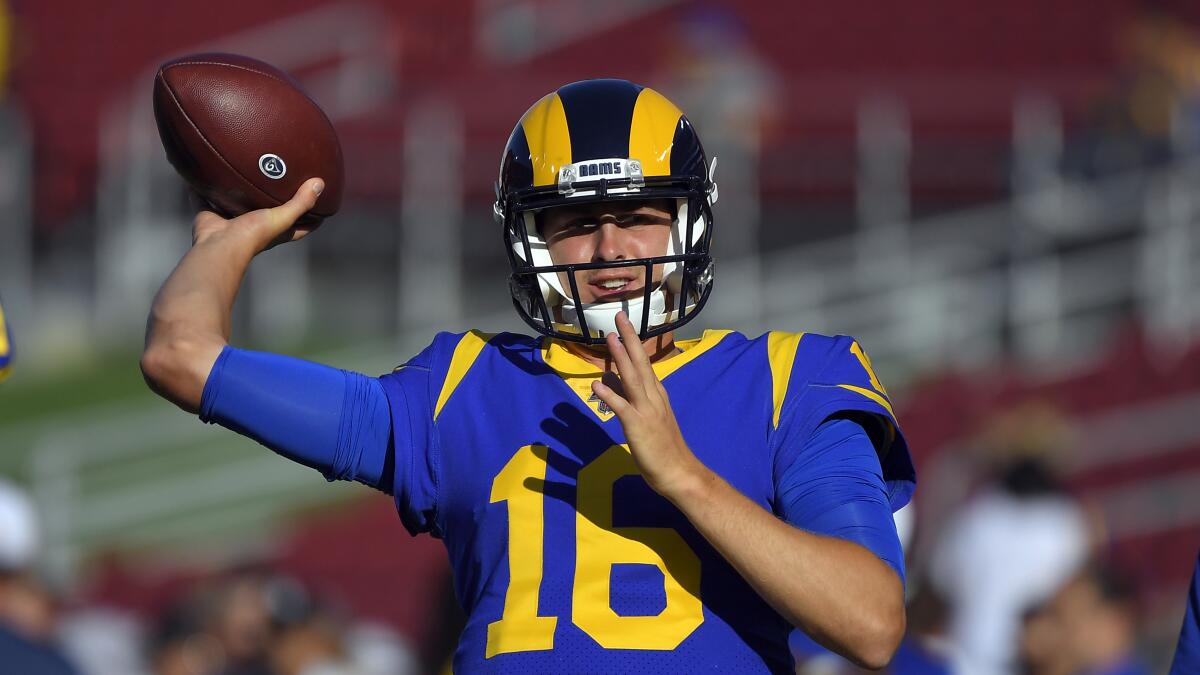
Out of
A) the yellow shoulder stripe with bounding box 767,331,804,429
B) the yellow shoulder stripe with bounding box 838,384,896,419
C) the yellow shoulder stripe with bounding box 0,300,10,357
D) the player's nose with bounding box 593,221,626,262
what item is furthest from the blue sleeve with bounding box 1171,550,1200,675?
the yellow shoulder stripe with bounding box 0,300,10,357

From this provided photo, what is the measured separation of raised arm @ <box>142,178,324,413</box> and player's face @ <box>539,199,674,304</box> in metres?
0.45

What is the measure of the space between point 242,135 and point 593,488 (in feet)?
2.97

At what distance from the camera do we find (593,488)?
277 cm

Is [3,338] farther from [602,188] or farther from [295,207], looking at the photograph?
[602,188]

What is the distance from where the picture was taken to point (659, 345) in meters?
3.02

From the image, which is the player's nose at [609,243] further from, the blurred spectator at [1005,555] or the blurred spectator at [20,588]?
the blurred spectator at [1005,555]

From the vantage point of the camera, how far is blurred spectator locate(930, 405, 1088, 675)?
24.7ft

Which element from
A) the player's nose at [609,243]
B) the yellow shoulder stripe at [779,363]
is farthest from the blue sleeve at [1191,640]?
the player's nose at [609,243]

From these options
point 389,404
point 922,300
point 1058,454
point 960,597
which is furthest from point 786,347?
point 922,300

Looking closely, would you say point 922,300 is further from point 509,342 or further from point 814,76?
point 509,342

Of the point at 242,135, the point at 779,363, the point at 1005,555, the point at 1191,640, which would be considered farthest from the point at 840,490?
the point at 1005,555

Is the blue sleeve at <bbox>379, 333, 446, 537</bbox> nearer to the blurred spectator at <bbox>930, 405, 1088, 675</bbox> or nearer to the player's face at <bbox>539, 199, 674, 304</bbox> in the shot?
the player's face at <bbox>539, 199, 674, 304</bbox>

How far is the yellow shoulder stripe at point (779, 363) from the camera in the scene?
2.82 metres

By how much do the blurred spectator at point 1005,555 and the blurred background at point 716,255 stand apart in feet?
0.05
